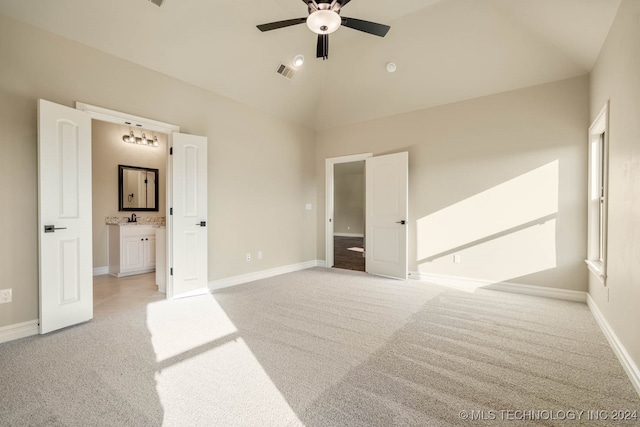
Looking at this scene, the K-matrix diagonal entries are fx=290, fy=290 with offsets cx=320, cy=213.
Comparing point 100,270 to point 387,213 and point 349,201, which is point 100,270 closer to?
point 387,213

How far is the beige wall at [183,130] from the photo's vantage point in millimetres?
2533

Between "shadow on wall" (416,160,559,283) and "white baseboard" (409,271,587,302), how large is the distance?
61 mm

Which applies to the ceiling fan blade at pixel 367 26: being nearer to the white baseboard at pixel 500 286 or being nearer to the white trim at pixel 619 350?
the white trim at pixel 619 350

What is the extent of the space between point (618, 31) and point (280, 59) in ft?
11.7

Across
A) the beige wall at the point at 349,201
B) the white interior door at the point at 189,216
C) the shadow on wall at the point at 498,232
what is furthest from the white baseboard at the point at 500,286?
the beige wall at the point at 349,201

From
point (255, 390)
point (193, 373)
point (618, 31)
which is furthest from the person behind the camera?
point (618, 31)

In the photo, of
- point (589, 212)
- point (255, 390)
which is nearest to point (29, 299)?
point (255, 390)

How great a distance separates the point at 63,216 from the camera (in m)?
2.72

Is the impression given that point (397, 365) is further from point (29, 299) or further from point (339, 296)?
point (29, 299)

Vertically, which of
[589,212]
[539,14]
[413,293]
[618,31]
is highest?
[539,14]

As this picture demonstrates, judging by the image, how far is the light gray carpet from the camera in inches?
63.1

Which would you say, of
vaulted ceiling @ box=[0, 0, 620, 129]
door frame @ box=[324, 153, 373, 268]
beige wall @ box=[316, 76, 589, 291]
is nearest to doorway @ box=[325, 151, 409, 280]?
beige wall @ box=[316, 76, 589, 291]

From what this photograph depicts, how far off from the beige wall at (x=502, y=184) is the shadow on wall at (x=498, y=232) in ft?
0.04

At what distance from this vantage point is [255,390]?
178 centimetres
